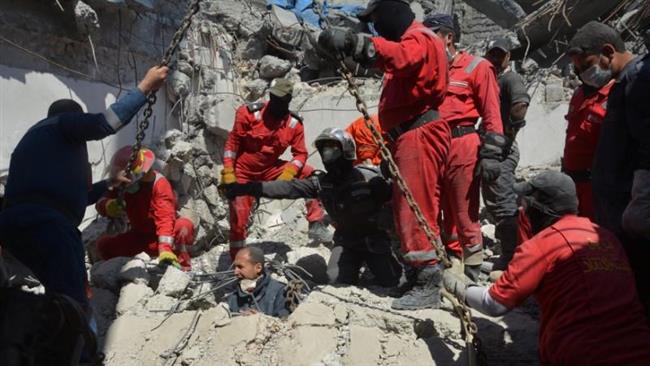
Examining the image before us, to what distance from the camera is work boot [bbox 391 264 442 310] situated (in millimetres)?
4160

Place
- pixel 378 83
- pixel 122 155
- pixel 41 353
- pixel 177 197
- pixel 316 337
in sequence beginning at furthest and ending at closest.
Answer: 1. pixel 378 83
2. pixel 177 197
3. pixel 122 155
4. pixel 316 337
5. pixel 41 353

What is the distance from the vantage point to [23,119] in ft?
18.0

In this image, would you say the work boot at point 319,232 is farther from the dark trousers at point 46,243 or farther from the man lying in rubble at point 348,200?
the dark trousers at point 46,243

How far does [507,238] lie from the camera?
509 centimetres

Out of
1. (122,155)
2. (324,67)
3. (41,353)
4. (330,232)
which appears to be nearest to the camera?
(41,353)

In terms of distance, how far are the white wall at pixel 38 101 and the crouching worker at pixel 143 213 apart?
627mm

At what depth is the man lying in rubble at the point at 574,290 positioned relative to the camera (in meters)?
2.87

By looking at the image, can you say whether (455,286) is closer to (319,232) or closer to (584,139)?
(584,139)

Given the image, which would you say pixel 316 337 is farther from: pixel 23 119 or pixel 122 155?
Result: pixel 23 119

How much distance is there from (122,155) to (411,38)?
2788 mm

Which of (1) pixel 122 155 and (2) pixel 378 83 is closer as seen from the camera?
(1) pixel 122 155

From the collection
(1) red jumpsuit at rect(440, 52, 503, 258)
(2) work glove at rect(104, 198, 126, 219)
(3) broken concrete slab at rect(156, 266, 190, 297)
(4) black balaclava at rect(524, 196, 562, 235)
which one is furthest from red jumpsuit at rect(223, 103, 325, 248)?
(4) black balaclava at rect(524, 196, 562, 235)

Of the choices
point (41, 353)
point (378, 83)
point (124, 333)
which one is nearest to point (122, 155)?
point (124, 333)

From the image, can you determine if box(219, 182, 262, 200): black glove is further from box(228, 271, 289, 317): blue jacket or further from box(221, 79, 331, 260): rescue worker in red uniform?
box(221, 79, 331, 260): rescue worker in red uniform
